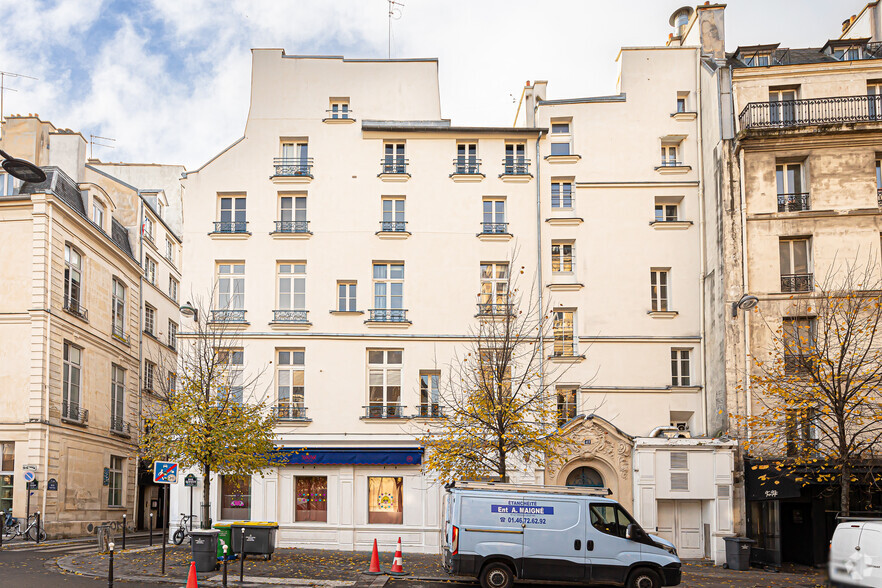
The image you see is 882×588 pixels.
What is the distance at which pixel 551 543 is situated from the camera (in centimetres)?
1736

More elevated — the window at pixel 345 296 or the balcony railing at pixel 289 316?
the window at pixel 345 296

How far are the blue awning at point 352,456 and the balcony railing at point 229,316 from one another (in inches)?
185

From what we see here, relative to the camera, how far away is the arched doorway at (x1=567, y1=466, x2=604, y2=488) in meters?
26.9

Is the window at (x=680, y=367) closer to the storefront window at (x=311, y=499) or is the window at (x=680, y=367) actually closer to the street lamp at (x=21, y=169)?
the storefront window at (x=311, y=499)

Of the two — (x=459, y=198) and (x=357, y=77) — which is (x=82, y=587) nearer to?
(x=459, y=198)

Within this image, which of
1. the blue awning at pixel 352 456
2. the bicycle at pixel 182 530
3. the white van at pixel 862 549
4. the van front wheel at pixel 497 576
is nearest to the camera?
the white van at pixel 862 549

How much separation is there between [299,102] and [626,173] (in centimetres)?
1201

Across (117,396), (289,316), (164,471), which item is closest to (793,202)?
(289,316)

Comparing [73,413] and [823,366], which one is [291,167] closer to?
[73,413]

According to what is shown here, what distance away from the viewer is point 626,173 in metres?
29.2

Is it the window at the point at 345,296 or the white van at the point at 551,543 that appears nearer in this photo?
the white van at the point at 551,543

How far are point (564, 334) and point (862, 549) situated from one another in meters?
15.0

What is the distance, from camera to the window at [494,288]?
28.3m

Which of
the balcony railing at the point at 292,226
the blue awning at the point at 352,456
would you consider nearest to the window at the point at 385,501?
the blue awning at the point at 352,456
